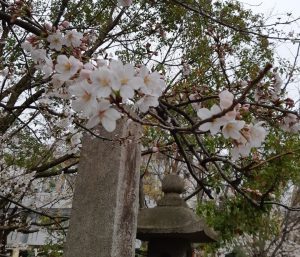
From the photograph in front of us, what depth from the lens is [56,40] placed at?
66.2 inches

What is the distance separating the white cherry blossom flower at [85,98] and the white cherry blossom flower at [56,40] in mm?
682

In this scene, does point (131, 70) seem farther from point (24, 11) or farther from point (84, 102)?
point (24, 11)

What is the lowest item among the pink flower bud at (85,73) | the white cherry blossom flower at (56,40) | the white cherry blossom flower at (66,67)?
the pink flower bud at (85,73)

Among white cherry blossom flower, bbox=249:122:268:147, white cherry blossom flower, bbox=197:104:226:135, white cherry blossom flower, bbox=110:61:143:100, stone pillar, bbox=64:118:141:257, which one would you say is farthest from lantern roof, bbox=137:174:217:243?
white cherry blossom flower, bbox=110:61:143:100

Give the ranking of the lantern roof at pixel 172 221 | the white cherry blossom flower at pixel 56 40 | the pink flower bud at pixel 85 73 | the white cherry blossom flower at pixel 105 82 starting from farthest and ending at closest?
the lantern roof at pixel 172 221
the white cherry blossom flower at pixel 56 40
the pink flower bud at pixel 85 73
the white cherry blossom flower at pixel 105 82

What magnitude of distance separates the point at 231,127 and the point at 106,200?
130cm

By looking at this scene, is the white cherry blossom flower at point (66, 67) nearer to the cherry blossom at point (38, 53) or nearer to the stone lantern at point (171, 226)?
the cherry blossom at point (38, 53)

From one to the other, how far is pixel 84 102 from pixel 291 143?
3.78 metres

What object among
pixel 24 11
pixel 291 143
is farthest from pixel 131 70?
pixel 291 143

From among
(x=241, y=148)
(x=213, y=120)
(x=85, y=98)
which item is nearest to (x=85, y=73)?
(x=85, y=98)

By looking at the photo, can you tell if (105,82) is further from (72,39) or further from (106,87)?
(72,39)

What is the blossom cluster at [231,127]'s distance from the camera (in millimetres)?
1019

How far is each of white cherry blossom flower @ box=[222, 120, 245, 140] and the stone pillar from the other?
3.44 feet

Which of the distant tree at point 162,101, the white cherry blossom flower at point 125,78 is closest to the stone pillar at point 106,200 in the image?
the distant tree at point 162,101
